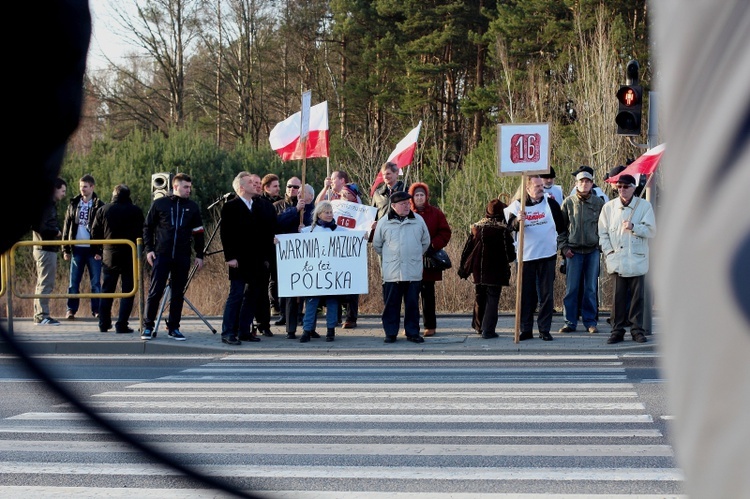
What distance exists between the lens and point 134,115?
1076 mm

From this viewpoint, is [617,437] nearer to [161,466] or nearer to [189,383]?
[189,383]

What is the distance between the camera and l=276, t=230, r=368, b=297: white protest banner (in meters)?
12.9

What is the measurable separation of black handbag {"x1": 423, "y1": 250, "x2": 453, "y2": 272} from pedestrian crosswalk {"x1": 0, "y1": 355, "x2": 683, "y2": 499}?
93.0 inches

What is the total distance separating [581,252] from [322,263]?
326cm

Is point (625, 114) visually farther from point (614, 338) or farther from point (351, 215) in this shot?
point (351, 215)

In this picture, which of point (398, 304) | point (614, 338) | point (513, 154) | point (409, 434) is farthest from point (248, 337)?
point (409, 434)

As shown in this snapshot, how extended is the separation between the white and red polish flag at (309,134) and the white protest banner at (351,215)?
1.41 m

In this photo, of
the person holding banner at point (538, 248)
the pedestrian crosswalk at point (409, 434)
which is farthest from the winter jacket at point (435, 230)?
the pedestrian crosswalk at point (409, 434)

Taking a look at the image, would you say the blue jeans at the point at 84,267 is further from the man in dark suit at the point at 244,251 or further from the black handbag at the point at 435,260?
the black handbag at the point at 435,260

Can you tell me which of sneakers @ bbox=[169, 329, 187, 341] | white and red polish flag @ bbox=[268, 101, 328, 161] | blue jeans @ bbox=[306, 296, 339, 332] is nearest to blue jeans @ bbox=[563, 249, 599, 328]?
blue jeans @ bbox=[306, 296, 339, 332]

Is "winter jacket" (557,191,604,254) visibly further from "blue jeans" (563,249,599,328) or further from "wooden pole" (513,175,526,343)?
"wooden pole" (513,175,526,343)

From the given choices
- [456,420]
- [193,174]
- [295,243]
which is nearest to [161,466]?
[456,420]

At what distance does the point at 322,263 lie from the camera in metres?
13.1

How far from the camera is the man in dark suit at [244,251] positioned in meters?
11.8
